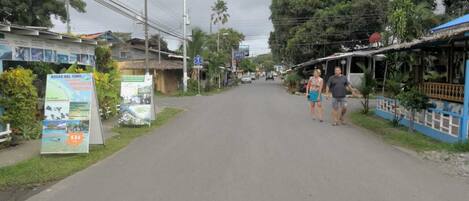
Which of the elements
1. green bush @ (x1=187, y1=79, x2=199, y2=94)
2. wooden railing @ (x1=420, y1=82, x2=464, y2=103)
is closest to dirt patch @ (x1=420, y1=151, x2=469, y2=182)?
wooden railing @ (x1=420, y1=82, x2=464, y2=103)

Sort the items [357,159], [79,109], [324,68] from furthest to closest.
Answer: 1. [324,68]
2. [79,109]
3. [357,159]

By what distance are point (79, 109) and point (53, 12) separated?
1185 inches

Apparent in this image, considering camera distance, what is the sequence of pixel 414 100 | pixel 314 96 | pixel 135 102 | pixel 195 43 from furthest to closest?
pixel 195 43 → pixel 314 96 → pixel 135 102 → pixel 414 100

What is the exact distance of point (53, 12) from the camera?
3628 centimetres

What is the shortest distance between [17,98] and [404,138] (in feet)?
29.6

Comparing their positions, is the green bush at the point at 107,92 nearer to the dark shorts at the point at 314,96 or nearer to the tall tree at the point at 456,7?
the dark shorts at the point at 314,96

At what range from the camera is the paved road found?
19.7 ft

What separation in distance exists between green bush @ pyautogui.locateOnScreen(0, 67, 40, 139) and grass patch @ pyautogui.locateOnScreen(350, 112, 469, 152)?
8550 millimetres

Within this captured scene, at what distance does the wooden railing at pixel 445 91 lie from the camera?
45.1 feet

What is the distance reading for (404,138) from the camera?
10852 millimetres

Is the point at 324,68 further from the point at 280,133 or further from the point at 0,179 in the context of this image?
the point at 0,179

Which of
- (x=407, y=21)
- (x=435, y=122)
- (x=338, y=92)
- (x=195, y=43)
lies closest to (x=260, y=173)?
(x=435, y=122)

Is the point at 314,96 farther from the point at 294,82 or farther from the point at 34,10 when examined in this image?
the point at 34,10

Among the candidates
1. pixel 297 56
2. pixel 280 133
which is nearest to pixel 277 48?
pixel 297 56
